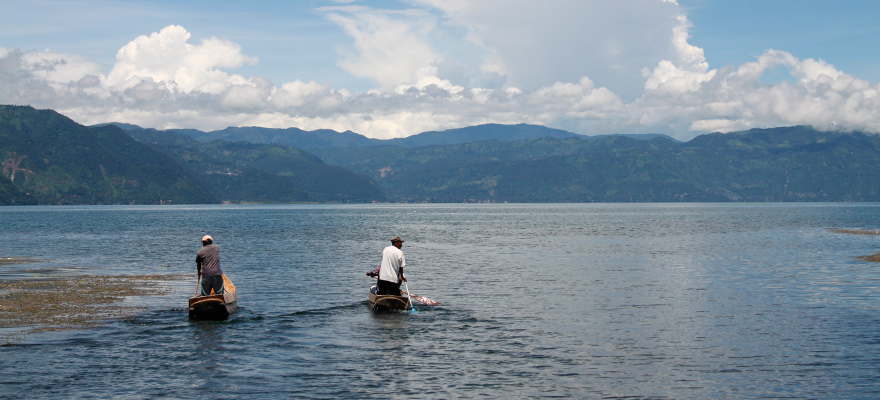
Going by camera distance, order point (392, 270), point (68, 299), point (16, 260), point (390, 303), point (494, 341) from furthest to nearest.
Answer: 1. point (16, 260)
2. point (68, 299)
3. point (390, 303)
4. point (392, 270)
5. point (494, 341)

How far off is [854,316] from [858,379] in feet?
45.1

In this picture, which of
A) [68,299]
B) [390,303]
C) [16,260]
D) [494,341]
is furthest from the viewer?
[16,260]

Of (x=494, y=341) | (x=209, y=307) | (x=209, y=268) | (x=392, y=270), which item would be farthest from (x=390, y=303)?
(x=209, y=268)

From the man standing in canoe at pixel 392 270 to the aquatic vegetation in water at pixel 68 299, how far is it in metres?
12.2

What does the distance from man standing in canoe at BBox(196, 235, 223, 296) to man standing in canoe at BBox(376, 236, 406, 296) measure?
24.8ft

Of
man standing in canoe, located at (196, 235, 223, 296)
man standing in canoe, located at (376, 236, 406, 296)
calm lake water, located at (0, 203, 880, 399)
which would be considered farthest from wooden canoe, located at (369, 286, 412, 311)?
man standing in canoe, located at (196, 235, 223, 296)

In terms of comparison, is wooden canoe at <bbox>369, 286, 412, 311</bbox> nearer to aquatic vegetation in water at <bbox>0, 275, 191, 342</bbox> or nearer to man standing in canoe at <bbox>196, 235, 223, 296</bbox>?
man standing in canoe at <bbox>196, 235, 223, 296</bbox>

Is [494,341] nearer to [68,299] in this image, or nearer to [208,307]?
[208,307]

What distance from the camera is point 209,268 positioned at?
104 feet

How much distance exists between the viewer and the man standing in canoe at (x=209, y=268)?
3169 cm

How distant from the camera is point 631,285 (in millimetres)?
47156

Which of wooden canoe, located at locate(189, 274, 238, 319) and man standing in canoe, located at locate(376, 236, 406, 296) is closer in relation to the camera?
wooden canoe, located at locate(189, 274, 238, 319)

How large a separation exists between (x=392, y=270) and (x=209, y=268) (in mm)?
8450

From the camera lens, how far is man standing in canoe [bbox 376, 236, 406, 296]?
32806 millimetres
